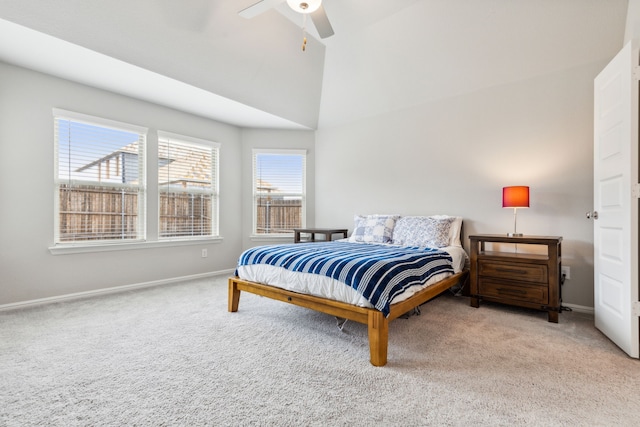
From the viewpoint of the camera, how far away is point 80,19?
2.59 metres

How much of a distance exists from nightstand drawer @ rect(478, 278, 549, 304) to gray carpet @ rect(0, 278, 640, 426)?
0.18m

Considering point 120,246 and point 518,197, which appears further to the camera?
point 120,246

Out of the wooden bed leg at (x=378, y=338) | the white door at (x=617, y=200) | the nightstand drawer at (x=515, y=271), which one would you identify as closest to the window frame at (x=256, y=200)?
the nightstand drawer at (x=515, y=271)

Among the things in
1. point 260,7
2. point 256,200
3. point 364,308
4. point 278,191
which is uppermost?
point 260,7

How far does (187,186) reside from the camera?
4.60 m

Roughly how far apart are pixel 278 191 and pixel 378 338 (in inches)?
145

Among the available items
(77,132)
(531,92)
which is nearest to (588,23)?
(531,92)

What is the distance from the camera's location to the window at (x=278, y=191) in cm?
529

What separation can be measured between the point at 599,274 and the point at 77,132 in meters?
5.20

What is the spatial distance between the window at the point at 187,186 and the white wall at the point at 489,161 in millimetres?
1957

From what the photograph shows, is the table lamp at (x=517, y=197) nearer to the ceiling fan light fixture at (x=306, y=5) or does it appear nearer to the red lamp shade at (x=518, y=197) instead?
the red lamp shade at (x=518, y=197)

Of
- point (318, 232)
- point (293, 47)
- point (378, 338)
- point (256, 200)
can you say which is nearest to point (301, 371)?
point (378, 338)

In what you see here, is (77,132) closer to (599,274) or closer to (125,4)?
Result: (125,4)

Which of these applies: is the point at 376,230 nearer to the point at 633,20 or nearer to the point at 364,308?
the point at 364,308
